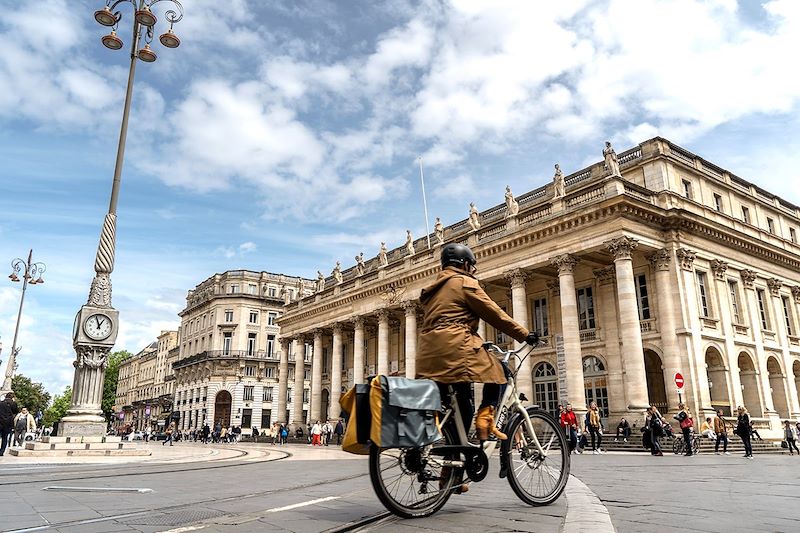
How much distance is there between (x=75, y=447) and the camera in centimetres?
1460

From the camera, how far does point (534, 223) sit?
93.8 ft

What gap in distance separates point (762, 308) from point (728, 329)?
4626 mm

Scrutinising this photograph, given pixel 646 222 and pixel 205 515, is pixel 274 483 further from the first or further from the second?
pixel 646 222

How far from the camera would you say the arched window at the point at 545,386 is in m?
31.2

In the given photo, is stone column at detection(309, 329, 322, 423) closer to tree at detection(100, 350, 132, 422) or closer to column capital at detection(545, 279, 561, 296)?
column capital at detection(545, 279, 561, 296)

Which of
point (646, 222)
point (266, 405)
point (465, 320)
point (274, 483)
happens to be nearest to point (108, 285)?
point (274, 483)

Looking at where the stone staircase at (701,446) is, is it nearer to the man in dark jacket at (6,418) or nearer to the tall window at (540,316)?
the tall window at (540,316)

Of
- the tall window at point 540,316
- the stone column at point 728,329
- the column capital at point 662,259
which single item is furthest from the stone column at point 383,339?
the stone column at point 728,329

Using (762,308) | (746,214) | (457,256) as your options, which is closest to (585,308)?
(762,308)

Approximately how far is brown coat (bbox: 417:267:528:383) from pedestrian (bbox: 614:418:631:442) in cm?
2085

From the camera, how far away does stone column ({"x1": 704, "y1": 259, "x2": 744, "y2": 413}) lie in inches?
1055

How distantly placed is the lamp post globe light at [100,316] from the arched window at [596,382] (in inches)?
875

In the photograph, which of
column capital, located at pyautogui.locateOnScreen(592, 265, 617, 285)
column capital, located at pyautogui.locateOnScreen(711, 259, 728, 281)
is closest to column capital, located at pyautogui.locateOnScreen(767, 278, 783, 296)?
column capital, located at pyautogui.locateOnScreen(711, 259, 728, 281)

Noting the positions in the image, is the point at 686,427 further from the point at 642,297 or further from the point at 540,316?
the point at 540,316
